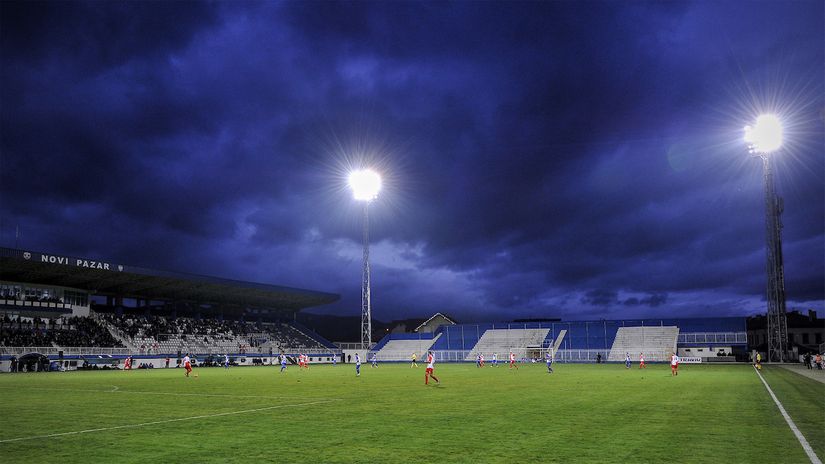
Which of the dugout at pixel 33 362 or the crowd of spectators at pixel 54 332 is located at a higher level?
the crowd of spectators at pixel 54 332

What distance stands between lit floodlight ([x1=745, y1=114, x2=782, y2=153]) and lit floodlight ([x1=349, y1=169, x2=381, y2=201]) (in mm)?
47592

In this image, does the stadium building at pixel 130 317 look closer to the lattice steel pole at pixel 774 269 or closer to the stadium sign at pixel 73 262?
the stadium sign at pixel 73 262

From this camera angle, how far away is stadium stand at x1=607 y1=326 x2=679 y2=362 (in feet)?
286

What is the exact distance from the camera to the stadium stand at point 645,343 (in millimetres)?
87125

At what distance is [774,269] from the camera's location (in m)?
78.6

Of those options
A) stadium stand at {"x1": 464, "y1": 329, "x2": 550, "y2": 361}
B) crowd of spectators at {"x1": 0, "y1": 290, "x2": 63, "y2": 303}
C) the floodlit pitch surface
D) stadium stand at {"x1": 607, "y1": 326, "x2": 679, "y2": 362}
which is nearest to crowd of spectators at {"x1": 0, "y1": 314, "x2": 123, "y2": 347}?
crowd of spectators at {"x1": 0, "y1": 290, "x2": 63, "y2": 303}

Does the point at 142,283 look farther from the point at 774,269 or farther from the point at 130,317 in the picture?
the point at 774,269

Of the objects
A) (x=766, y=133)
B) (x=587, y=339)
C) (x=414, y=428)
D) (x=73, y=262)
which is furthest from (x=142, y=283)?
(x=766, y=133)

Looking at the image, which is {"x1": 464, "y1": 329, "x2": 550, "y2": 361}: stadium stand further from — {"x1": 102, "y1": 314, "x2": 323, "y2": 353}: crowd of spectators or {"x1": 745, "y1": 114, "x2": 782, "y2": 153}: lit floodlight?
{"x1": 745, "y1": 114, "x2": 782, "y2": 153}: lit floodlight

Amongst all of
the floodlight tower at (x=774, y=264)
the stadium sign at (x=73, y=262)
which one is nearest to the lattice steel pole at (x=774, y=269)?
the floodlight tower at (x=774, y=264)

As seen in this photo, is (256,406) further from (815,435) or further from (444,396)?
(815,435)

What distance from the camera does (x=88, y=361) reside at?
67.8 meters

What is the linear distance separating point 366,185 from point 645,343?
1901 inches

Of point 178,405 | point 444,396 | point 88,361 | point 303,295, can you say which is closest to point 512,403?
point 444,396
